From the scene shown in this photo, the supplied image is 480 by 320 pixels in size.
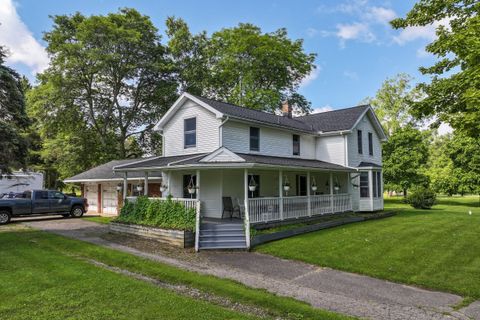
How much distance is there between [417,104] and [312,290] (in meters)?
6.29

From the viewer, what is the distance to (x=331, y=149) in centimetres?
2003

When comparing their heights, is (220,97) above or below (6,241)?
above

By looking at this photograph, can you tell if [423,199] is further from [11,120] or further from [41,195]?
[41,195]

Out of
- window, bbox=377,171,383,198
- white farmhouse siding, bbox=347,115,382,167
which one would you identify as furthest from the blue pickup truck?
window, bbox=377,171,383,198

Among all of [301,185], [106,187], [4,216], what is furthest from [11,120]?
[301,185]

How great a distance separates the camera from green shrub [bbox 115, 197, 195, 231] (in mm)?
12245

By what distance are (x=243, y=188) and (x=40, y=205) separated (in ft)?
44.7

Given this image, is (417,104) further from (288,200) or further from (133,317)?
(133,317)

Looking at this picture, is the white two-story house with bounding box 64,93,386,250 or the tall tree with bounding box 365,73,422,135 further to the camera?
the tall tree with bounding box 365,73,422,135

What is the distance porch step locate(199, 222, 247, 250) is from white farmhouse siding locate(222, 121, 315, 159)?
4210mm

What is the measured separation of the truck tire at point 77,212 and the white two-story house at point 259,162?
6356mm

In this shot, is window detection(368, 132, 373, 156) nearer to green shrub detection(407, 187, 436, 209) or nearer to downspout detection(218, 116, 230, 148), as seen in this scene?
green shrub detection(407, 187, 436, 209)

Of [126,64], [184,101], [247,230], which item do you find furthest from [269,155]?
[126,64]

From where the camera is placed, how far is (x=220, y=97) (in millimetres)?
40000
